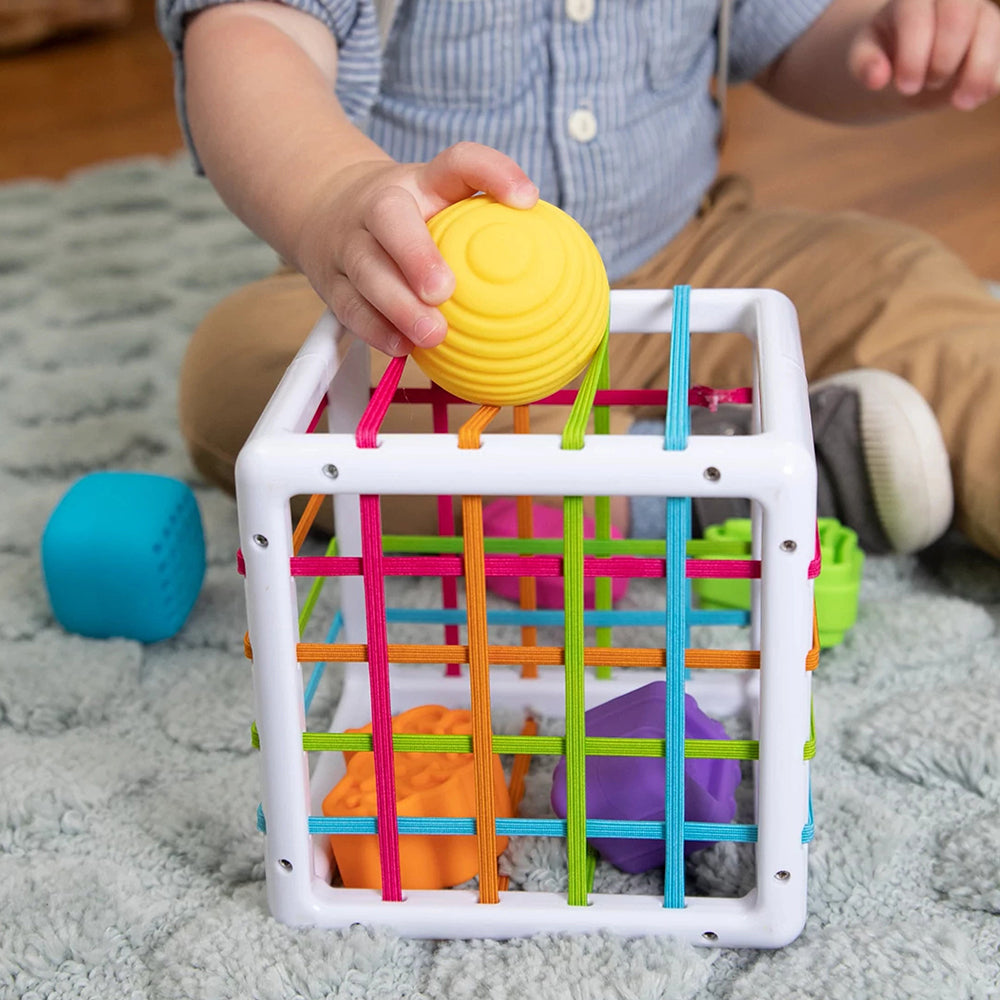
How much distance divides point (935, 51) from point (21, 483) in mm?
Answer: 739

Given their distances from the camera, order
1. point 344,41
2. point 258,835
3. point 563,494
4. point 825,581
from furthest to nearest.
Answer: point 344,41 < point 825,581 < point 258,835 < point 563,494

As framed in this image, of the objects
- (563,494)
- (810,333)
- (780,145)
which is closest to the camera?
(563,494)

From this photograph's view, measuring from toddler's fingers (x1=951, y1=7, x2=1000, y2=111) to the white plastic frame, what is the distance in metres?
0.32

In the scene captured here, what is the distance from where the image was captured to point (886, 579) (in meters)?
0.89

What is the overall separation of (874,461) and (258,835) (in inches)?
18.4

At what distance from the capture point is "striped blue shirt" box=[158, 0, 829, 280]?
3.05ft

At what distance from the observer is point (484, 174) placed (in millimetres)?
542

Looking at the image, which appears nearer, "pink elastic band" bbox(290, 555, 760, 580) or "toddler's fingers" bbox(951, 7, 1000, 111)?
"pink elastic band" bbox(290, 555, 760, 580)

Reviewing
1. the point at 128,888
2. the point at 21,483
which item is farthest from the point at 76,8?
the point at 128,888

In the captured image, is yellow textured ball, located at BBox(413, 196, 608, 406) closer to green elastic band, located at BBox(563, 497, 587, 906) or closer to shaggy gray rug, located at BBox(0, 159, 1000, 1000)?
green elastic band, located at BBox(563, 497, 587, 906)

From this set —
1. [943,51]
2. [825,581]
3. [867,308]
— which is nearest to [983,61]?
[943,51]

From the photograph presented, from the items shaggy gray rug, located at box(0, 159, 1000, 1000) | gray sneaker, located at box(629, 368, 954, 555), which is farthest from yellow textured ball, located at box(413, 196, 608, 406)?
gray sneaker, located at box(629, 368, 954, 555)

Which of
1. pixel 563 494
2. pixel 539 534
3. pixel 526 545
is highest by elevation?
pixel 563 494

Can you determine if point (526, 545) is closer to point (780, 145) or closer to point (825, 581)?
point (825, 581)
